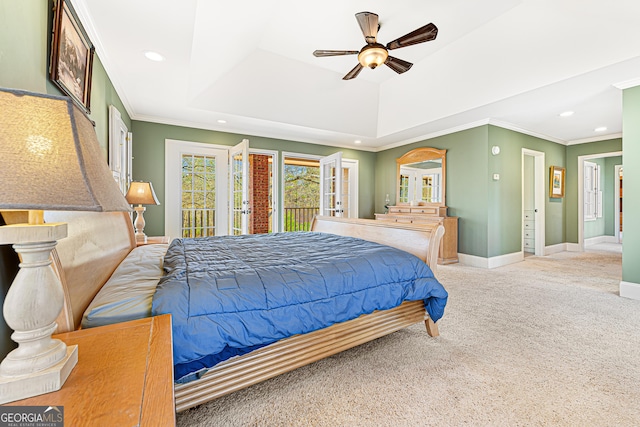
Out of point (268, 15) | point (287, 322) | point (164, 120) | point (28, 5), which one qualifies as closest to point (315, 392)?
point (287, 322)

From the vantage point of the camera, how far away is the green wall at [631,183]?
10.1 feet

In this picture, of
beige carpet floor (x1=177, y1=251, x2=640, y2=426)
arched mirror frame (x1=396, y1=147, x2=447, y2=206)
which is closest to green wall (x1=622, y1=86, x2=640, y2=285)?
beige carpet floor (x1=177, y1=251, x2=640, y2=426)

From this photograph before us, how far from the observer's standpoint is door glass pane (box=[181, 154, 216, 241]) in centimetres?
468

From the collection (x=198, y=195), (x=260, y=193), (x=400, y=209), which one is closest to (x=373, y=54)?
(x=400, y=209)

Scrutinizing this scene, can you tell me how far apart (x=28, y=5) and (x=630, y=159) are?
5181 millimetres

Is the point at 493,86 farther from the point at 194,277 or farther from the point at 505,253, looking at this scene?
the point at 194,277

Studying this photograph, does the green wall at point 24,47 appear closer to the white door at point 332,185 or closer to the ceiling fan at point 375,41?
the ceiling fan at point 375,41

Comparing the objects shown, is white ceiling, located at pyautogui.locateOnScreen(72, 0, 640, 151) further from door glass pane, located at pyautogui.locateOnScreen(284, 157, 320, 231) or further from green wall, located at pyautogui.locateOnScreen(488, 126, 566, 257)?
door glass pane, located at pyautogui.locateOnScreen(284, 157, 320, 231)

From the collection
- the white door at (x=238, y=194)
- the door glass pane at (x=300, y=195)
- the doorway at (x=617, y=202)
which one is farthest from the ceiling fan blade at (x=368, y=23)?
the doorway at (x=617, y=202)

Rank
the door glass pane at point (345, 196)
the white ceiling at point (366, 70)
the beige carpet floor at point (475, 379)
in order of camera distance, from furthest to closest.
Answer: the door glass pane at point (345, 196)
the white ceiling at point (366, 70)
the beige carpet floor at point (475, 379)

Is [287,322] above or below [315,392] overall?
above

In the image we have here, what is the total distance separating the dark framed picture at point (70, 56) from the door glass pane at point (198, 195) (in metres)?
2.57

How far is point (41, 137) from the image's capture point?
565 millimetres

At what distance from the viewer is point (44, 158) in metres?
0.56
